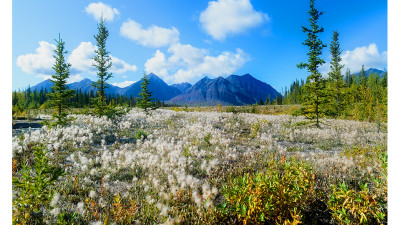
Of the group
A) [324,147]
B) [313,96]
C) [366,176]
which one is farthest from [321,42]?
[366,176]

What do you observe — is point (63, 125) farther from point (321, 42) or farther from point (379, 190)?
point (321, 42)

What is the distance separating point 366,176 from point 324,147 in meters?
3.22

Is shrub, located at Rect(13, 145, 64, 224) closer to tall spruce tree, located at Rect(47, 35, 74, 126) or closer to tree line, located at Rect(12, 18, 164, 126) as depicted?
tree line, located at Rect(12, 18, 164, 126)

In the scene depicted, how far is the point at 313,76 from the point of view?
1268cm

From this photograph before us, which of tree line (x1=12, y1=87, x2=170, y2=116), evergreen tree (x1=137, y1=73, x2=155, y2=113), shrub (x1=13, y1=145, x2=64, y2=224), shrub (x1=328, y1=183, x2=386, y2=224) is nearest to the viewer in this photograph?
shrub (x1=13, y1=145, x2=64, y2=224)

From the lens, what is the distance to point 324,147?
301 inches

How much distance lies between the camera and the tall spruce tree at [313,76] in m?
12.2

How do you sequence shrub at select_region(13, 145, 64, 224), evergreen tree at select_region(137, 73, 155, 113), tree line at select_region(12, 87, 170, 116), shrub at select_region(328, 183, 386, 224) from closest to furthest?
shrub at select_region(13, 145, 64, 224), shrub at select_region(328, 183, 386, 224), tree line at select_region(12, 87, 170, 116), evergreen tree at select_region(137, 73, 155, 113)

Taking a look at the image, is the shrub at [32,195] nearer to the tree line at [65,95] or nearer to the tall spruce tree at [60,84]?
the tree line at [65,95]

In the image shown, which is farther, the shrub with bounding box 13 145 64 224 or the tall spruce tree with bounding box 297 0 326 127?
the tall spruce tree with bounding box 297 0 326 127

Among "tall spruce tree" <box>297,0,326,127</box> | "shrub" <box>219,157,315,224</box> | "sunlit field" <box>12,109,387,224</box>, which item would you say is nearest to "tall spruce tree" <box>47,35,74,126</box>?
"sunlit field" <box>12,109,387,224</box>

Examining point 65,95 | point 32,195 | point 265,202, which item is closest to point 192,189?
point 265,202

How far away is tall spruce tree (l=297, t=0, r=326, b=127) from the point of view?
1222 centimetres

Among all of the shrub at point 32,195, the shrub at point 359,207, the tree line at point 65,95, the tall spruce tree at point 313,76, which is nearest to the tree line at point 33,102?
the tree line at point 65,95
